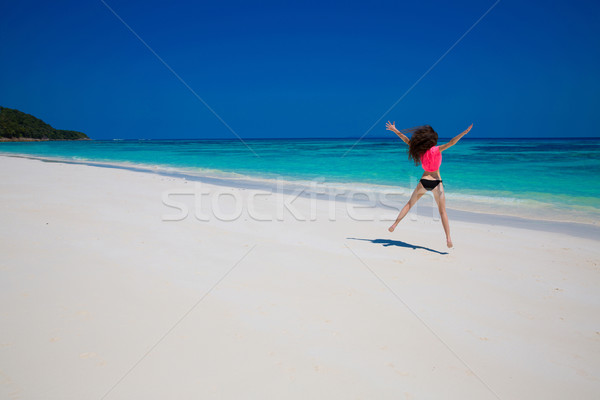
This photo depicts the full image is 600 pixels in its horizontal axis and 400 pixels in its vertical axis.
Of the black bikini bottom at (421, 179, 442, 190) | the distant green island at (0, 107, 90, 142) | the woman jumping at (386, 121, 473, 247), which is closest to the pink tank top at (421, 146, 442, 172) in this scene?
the woman jumping at (386, 121, 473, 247)

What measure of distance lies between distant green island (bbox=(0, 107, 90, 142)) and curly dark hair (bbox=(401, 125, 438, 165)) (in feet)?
343

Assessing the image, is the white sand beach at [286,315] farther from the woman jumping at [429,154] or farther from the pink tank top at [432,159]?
the pink tank top at [432,159]

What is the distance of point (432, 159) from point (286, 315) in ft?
9.98

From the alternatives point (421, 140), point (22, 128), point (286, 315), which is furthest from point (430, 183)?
point (22, 128)

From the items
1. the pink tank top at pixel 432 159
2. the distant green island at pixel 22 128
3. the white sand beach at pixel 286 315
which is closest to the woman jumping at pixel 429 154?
the pink tank top at pixel 432 159

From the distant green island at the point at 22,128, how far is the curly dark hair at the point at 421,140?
105 metres

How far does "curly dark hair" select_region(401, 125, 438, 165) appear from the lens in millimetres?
4664

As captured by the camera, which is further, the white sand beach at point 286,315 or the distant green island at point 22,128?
the distant green island at point 22,128

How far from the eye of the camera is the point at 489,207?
9.48 metres

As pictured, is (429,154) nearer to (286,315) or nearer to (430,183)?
(430,183)

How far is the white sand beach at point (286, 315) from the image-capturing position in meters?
2.18

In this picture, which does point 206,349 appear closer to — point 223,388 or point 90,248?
point 223,388

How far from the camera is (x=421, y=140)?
15.4ft

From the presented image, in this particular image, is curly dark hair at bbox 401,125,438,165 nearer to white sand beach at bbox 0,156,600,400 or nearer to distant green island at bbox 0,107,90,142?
white sand beach at bbox 0,156,600,400
